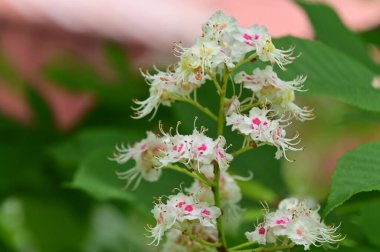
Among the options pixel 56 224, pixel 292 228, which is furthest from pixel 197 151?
pixel 56 224

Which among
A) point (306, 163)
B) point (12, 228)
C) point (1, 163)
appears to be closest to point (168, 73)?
point (1, 163)

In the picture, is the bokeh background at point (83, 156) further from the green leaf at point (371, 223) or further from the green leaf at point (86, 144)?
the green leaf at point (371, 223)

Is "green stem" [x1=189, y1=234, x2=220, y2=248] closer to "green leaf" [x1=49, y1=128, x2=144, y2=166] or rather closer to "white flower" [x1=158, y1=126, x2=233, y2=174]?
"white flower" [x1=158, y1=126, x2=233, y2=174]

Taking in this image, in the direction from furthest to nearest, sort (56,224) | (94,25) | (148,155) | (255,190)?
(94,25)
(56,224)
(255,190)
(148,155)

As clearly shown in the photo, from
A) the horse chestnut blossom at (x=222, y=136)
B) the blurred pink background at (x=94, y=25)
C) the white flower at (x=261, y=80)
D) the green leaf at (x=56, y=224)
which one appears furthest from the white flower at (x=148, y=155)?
the blurred pink background at (x=94, y=25)

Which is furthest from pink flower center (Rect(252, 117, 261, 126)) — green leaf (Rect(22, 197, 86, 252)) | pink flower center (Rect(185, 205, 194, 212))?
green leaf (Rect(22, 197, 86, 252))

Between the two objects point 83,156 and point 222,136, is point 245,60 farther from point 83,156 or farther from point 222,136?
point 83,156
